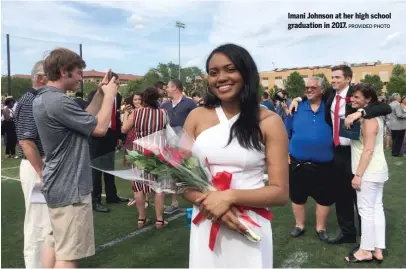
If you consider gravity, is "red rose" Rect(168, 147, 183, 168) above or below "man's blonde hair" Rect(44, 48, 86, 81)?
below

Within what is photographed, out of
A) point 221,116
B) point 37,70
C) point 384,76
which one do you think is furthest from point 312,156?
point 384,76

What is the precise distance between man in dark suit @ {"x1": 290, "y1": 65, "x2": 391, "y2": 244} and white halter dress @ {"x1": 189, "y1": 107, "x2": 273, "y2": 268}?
2.58 m

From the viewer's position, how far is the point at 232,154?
172 cm

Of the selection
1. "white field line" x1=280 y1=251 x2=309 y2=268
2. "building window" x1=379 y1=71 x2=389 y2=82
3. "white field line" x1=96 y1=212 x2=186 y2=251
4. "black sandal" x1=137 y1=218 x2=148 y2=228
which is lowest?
"white field line" x1=96 y1=212 x2=186 y2=251

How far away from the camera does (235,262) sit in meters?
1.78

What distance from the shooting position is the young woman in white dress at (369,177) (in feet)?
11.7

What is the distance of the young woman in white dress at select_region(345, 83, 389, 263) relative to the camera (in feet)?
11.7

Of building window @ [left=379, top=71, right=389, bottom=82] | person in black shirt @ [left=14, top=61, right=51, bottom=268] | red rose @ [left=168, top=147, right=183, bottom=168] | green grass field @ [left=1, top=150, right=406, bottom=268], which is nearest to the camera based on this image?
red rose @ [left=168, top=147, right=183, bottom=168]

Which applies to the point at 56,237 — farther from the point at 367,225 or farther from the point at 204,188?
the point at 367,225

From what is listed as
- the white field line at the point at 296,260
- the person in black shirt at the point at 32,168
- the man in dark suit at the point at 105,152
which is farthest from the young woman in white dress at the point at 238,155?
the man in dark suit at the point at 105,152

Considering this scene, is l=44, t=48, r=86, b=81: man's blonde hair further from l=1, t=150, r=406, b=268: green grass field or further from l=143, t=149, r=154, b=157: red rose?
l=1, t=150, r=406, b=268: green grass field

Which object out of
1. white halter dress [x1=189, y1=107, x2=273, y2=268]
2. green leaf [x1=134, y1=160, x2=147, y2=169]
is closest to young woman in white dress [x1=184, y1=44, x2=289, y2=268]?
white halter dress [x1=189, y1=107, x2=273, y2=268]

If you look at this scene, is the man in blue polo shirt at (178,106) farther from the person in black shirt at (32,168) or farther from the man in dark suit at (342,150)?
the person in black shirt at (32,168)

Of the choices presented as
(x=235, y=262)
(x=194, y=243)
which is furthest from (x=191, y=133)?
(x=235, y=262)
